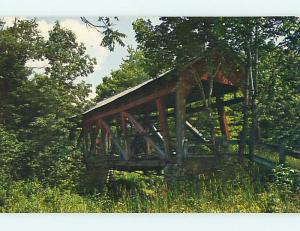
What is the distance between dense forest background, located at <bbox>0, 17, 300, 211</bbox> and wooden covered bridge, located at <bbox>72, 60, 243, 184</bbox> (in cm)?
21

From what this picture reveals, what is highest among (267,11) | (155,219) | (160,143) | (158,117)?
(267,11)

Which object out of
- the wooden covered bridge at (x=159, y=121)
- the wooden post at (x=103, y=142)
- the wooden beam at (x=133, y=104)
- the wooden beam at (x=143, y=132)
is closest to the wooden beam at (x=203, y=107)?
the wooden covered bridge at (x=159, y=121)

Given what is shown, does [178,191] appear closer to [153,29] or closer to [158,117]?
[158,117]

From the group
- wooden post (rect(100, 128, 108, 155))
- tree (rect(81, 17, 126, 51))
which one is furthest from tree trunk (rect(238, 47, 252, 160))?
wooden post (rect(100, 128, 108, 155))

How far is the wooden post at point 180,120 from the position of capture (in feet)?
23.7

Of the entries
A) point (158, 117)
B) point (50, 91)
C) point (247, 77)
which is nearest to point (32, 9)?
point (50, 91)

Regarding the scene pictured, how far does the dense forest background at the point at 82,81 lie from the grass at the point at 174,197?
9 cm

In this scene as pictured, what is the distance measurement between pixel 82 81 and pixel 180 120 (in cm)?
181

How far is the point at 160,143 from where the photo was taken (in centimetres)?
744

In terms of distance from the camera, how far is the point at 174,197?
6844mm

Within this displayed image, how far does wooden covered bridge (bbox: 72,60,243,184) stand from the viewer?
7215 millimetres

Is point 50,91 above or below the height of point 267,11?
below

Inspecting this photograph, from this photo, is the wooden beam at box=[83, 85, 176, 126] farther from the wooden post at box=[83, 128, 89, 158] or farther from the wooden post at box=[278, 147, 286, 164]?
the wooden post at box=[278, 147, 286, 164]

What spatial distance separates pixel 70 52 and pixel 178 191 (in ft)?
9.92
